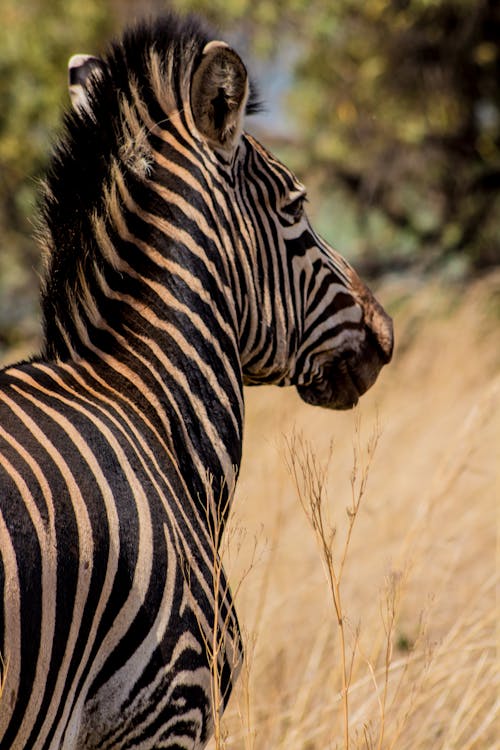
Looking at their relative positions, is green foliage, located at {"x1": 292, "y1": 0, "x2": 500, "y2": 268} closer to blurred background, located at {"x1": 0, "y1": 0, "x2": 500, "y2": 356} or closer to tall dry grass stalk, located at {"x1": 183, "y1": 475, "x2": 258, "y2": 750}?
blurred background, located at {"x1": 0, "y1": 0, "x2": 500, "y2": 356}

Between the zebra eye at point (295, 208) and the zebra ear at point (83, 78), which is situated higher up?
the zebra ear at point (83, 78)

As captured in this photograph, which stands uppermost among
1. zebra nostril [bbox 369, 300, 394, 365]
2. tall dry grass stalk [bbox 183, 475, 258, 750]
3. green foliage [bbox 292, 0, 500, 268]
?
green foliage [bbox 292, 0, 500, 268]

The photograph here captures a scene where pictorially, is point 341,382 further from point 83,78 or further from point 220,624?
point 83,78

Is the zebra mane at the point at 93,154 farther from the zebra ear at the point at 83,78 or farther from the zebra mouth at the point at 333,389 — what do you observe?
the zebra mouth at the point at 333,389

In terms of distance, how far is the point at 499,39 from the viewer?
10062 mm

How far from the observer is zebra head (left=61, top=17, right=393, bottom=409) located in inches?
109

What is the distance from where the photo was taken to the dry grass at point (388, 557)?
325 centimetres

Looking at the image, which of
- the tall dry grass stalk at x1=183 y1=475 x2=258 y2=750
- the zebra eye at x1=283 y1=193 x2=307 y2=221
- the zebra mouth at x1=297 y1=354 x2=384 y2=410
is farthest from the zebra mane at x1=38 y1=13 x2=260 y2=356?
the zebra mouth at x1=297 y1=354 x2=384 y2=410

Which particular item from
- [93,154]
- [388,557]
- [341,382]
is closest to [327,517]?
[341,382]

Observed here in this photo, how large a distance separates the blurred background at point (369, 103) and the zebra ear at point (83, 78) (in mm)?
6189

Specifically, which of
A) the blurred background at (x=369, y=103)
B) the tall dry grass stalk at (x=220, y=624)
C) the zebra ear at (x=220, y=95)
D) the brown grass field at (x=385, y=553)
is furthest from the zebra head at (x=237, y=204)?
the blurred background at (x=369, y=103)

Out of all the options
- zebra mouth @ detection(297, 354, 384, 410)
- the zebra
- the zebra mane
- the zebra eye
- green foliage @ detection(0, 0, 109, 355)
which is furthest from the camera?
green foliage @ detection(0, 0, 109, 355)

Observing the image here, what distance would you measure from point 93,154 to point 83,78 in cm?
57

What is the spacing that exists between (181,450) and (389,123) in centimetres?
877
